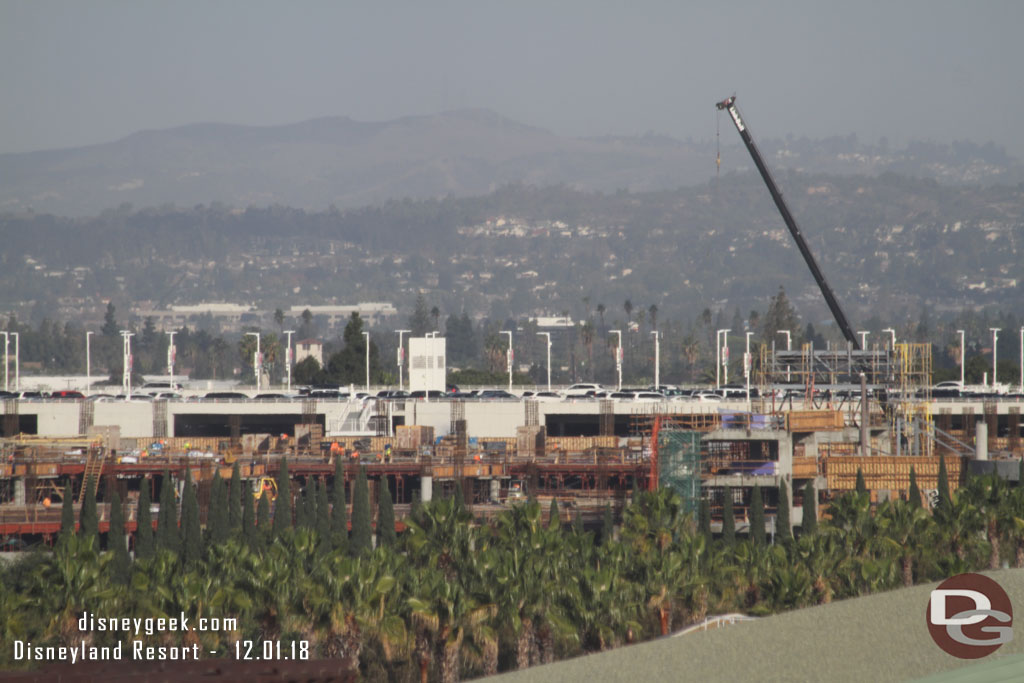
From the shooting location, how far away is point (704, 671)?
108 ft

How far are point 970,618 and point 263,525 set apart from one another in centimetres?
2929

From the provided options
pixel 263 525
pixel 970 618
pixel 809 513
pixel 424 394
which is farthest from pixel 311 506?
pixel 424 394

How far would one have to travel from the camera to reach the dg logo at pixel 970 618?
3331 centimetres

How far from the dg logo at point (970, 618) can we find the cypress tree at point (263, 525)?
2481 cm

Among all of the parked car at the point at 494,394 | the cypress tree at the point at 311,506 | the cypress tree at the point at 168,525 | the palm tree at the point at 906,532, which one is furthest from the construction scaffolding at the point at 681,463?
the parked car at the point at 494,394

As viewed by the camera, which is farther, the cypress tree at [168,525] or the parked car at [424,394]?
the parked car at [424,394]

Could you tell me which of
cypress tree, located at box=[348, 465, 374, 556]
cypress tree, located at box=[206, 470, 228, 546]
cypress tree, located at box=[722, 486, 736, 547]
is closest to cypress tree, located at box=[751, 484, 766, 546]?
cypress tree, located at box=[722, 486, 736, 547]

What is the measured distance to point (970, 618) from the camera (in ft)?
115

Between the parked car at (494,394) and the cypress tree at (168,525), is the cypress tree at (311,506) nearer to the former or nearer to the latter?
the cypress tree at (168,525)

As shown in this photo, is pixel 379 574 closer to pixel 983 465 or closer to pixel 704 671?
pixel 704 671

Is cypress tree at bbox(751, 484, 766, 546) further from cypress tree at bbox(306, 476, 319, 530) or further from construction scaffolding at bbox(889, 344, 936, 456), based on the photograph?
construction scaffolding at bbox(889, 344, 936, 456)

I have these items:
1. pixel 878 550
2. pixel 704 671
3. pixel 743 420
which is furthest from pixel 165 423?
pixel 704 671

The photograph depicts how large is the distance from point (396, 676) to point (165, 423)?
67.0 metres

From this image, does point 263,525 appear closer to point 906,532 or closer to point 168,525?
point 168,525
